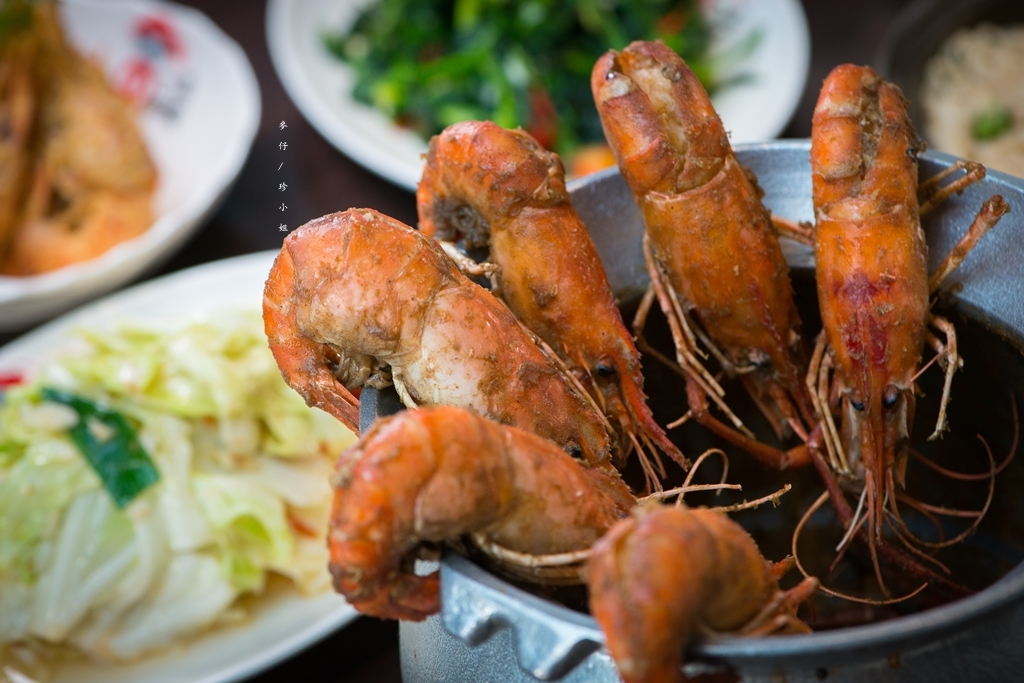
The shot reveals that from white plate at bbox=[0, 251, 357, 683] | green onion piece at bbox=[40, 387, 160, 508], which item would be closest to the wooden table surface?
white plate at bbox=[0, 251, 357, 683]

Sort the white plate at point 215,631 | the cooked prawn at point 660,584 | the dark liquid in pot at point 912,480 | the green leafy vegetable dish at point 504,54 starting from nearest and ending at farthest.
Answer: the cooked prawn at point 660,584 < the dark liquid in pot at point 912,480 < the white plate at point 215,631 < the green leafy vegetable dish at point 504,54

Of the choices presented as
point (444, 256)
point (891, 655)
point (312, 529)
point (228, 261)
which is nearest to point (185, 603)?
point (312, 529)

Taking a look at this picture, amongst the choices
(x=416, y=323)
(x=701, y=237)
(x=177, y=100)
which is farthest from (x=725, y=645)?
(x=177, y=100)

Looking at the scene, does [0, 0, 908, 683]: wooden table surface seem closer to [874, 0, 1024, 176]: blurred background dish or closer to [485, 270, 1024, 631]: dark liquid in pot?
[874, 0, 1024, 176]: blurred background dish

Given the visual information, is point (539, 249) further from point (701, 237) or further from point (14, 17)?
point (14, 17)

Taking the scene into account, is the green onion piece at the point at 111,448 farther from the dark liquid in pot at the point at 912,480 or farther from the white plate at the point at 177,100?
the dark liquid in pot at the point at 912,480

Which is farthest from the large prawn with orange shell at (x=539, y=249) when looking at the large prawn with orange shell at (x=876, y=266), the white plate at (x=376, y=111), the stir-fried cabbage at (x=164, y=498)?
the white plate at (x=376, y=111)

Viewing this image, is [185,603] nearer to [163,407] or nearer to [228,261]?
[163,407]
